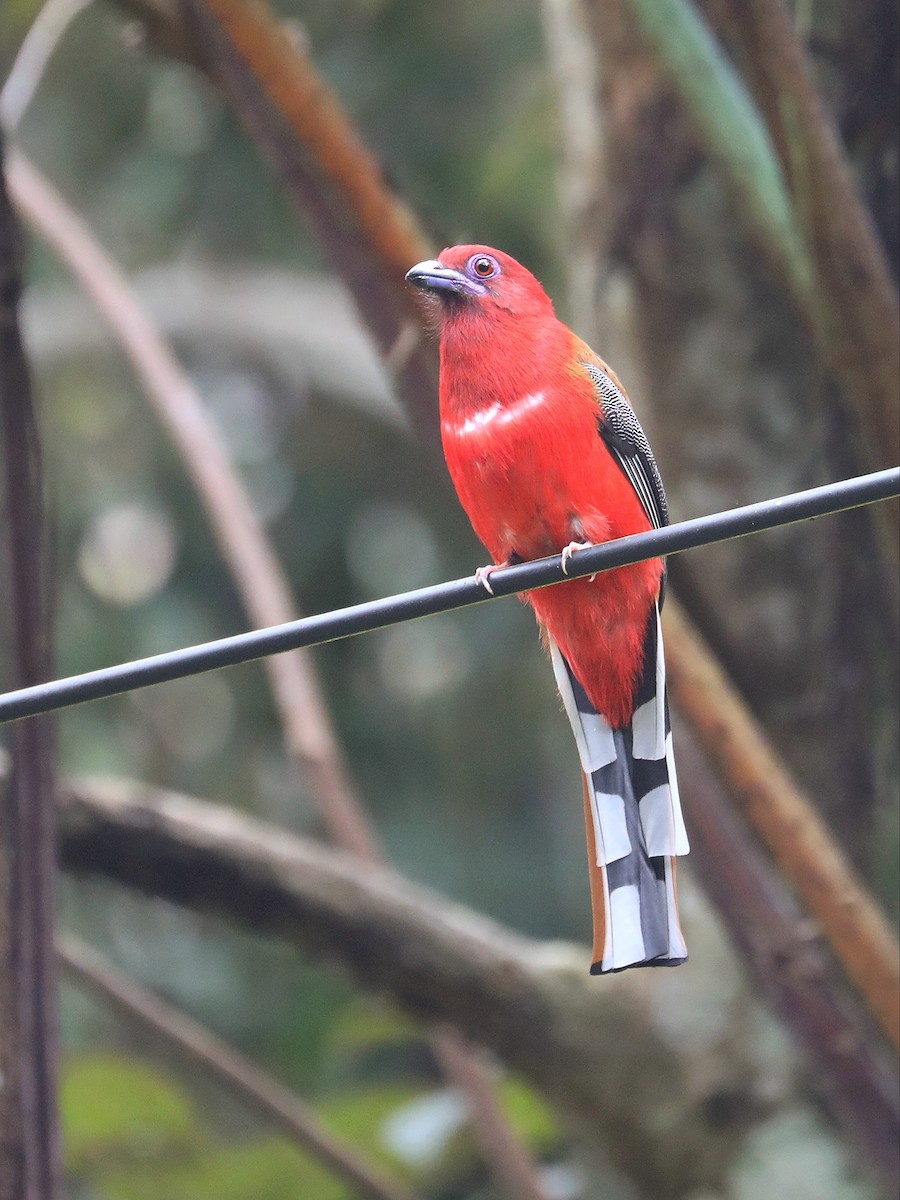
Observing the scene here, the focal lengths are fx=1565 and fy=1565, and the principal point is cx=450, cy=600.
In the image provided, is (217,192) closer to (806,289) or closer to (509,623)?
(509,623)

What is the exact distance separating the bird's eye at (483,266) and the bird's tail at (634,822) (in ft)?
2.73

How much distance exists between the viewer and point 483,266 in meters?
3.47

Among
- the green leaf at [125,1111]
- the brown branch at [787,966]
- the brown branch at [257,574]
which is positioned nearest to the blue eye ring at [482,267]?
the brown branch at [787,966]

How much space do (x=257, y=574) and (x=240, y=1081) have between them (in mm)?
1411

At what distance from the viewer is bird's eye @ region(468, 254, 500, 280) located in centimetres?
345

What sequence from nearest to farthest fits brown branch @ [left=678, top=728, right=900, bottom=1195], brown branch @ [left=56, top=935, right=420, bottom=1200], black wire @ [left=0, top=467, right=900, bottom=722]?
black wire @ [left=0, top=467, right=900, bottom=722] → brown branch @ [left=678, top=728, right=900, bottom=1195] → brown branch @ [left=56, top=935, right=420, bottom=1200]

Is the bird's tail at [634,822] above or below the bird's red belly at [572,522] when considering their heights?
below

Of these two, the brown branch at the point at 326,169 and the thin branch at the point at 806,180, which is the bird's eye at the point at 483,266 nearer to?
the brown branch at the point at 326,169

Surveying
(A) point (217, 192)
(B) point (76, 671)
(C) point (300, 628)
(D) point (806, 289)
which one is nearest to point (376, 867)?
(D) point (806, 289)

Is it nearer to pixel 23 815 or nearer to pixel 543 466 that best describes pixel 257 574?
pixel 23 815

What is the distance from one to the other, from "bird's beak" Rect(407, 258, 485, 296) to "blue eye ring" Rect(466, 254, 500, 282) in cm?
2

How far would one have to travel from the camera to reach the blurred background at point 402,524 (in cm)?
438

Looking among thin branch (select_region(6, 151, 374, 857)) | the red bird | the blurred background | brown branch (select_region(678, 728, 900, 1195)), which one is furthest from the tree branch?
the red bird

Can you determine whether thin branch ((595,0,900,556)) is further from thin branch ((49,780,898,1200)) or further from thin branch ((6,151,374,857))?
thin branch ((6,151,374,857))
